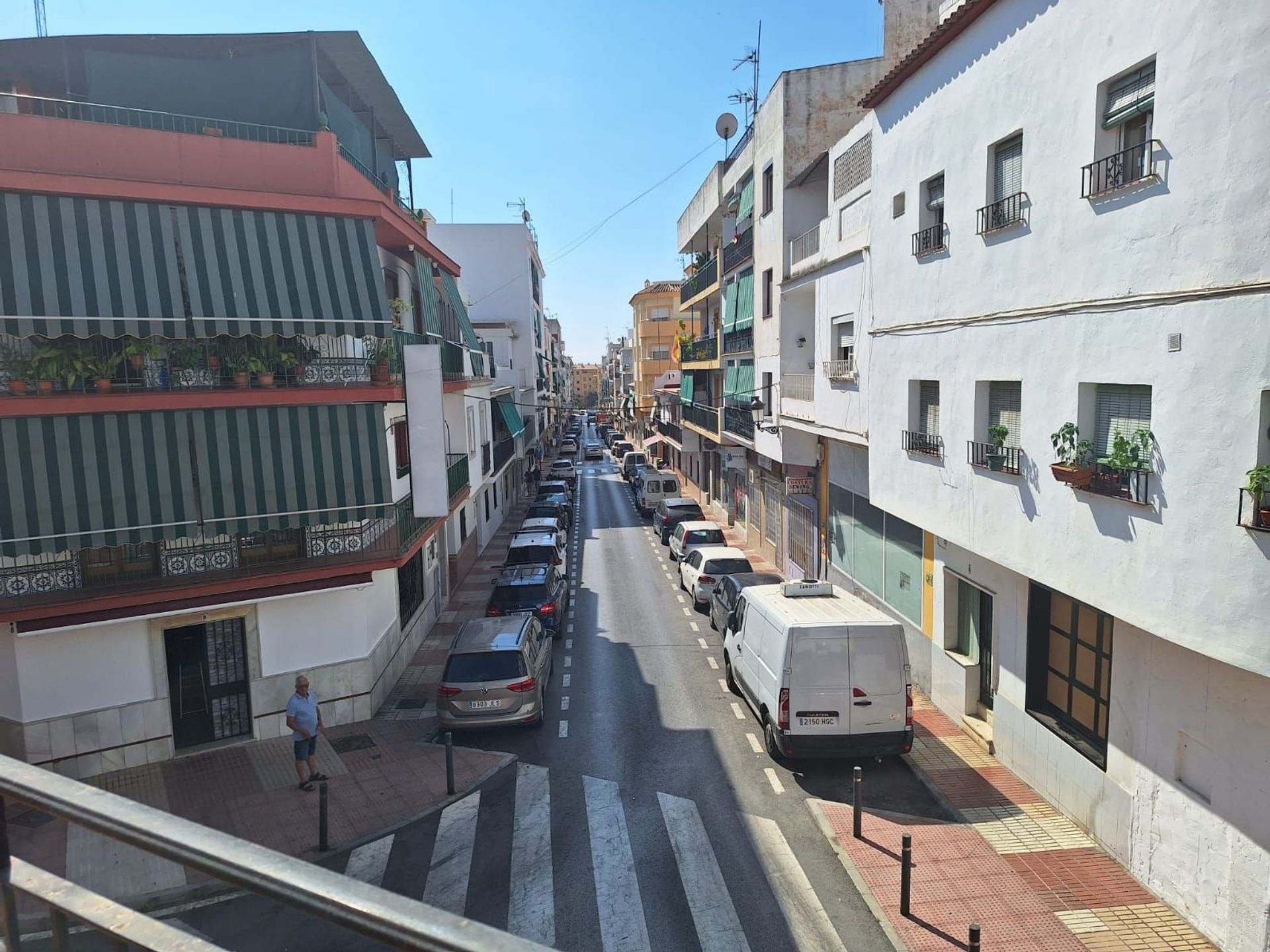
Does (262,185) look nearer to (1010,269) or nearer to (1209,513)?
(1010,269)

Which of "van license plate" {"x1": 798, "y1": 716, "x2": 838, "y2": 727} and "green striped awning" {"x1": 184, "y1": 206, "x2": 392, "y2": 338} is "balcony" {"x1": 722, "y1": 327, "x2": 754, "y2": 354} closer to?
"green striped awning" {"x1": 184, "y1": 206, "x2": 392, "y2": 338}

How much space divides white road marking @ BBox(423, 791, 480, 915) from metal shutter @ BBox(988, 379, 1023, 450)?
8656 millimetres

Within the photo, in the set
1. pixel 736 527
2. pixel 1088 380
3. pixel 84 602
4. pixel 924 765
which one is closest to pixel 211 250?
pixel 84 602

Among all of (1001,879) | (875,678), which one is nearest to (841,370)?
(875,678)

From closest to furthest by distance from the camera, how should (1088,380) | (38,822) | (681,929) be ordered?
(38,822) → (681,929) → (1088,380)

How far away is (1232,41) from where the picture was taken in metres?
7.12

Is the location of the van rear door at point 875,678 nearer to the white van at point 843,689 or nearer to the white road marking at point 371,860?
the white van at point 843,689

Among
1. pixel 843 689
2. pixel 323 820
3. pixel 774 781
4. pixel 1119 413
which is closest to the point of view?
pixel 1119 413

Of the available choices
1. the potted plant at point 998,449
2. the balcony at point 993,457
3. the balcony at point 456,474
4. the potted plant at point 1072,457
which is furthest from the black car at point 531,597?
the potted plant at point 1072,457

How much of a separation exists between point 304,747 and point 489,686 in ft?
9.43

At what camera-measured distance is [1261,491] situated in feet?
22.9

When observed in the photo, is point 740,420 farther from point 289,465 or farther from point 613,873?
point 613,873

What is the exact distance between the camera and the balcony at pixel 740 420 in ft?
88.0

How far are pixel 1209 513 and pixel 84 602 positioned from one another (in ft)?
46.2
